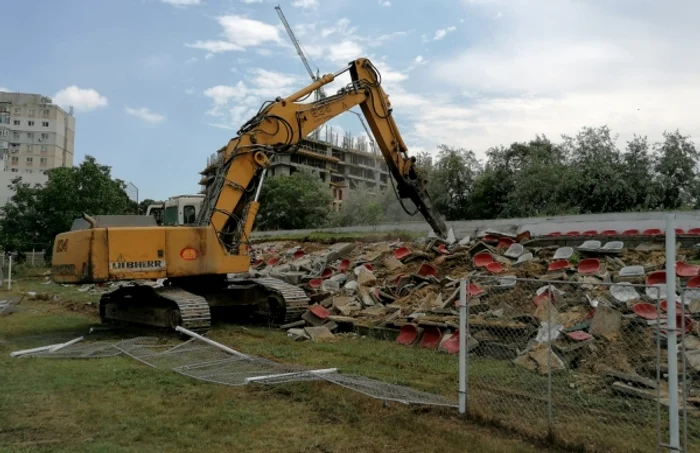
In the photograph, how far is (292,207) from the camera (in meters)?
55.5

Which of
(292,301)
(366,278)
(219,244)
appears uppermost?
(219,244)

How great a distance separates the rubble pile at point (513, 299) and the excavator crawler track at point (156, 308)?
1854 mm

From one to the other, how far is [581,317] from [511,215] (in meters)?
26.5

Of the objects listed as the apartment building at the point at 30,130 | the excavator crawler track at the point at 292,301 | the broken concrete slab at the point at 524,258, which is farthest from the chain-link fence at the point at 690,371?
the apartment building at the point at 30,130

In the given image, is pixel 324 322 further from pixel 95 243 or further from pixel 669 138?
pixel 669 138

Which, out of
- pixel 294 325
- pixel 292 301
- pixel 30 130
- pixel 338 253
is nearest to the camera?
pixel 294 325

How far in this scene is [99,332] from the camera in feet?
41.4

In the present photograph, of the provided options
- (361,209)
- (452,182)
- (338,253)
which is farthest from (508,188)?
(338,253)

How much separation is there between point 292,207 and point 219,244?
43.9m

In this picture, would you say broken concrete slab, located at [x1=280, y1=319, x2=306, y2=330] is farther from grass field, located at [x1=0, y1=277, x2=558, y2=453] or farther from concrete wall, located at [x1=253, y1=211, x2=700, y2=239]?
concrete wall, located at [x1=253, y1=211, x2=700, y2=239]

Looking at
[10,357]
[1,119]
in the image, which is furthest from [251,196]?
[1,119]

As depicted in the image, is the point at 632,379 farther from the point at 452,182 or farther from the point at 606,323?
the point at 452,182

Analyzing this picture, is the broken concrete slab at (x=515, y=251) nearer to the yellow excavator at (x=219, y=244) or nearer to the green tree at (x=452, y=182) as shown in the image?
the yellow excavator at (x=219, y=244)

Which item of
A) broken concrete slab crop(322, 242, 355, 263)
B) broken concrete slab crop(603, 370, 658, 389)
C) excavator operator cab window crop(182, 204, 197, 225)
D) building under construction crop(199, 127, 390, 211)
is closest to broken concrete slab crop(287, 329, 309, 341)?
A: excavator operator cab window crop(182, 204, 197, 225)
